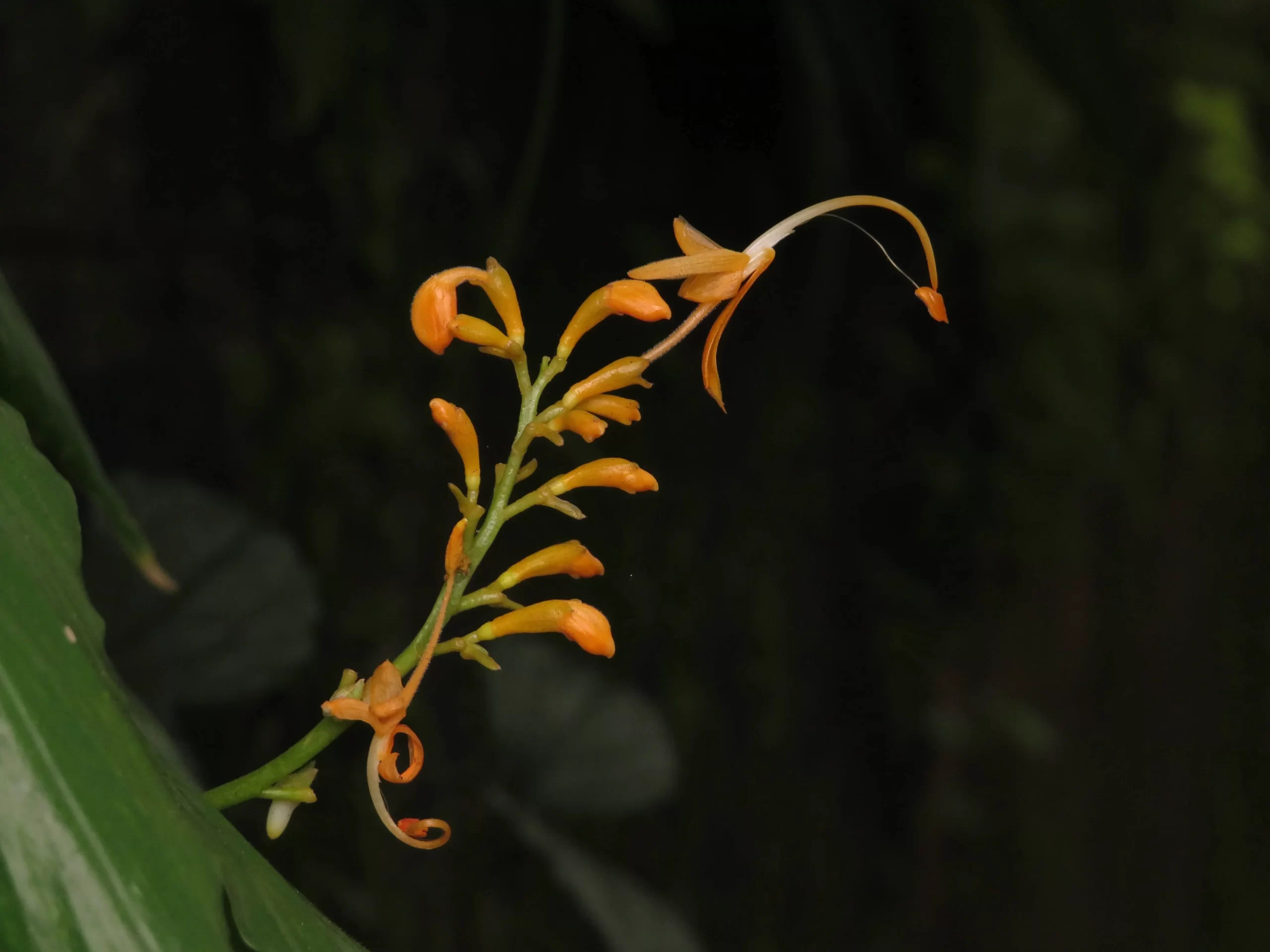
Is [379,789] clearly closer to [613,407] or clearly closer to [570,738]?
[613,407]

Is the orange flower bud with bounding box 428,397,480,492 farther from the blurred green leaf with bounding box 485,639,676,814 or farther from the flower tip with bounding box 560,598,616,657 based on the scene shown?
the blurred green leaf with bounding box 485,639,676,814

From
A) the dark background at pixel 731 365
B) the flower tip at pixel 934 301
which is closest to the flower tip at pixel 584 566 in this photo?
the flower tip at pixel 934 301

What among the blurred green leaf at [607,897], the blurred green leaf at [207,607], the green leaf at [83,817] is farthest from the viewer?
the blurred green leaf at [607,897]

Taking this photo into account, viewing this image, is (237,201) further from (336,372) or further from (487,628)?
(487,628)

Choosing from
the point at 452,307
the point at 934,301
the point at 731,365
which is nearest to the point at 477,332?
the point at 452,307

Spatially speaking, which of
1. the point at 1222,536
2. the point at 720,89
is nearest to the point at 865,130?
the point at 720,89

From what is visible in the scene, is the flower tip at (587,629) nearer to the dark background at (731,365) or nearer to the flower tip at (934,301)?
the flower tip at (934,301)
